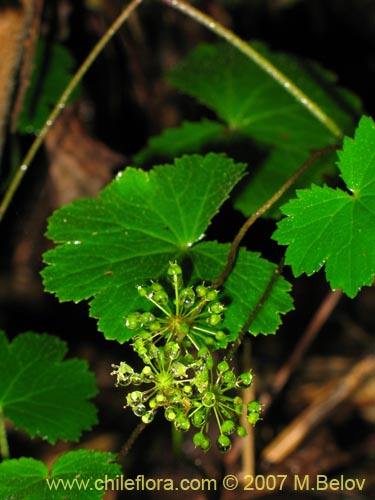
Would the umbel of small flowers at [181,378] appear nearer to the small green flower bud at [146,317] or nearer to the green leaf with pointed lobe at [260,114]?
the small green flower bud at [146,317]

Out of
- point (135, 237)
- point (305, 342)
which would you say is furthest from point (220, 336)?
point (305, 342)

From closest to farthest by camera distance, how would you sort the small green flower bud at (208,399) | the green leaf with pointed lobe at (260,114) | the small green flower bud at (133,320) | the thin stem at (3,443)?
the small green flower bud at (208,399) < the small green flower bud at (133,320) < the thin stem at (3,443) < the green leaf with pointed lobe at (260,114)

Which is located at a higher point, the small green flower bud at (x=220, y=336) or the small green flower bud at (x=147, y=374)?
the small green flower bud at (x=220, y=336)

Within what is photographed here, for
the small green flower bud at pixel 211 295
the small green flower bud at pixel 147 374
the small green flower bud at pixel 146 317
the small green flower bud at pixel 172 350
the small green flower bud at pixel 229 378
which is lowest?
the small green flower bud at pixel 147 374

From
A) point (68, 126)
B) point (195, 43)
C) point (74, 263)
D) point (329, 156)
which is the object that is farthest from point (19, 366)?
point (195, 43)

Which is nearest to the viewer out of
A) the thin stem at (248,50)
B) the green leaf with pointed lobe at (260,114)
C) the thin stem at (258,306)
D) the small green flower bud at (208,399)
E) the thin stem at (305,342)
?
the small green flower bud at (208,399)

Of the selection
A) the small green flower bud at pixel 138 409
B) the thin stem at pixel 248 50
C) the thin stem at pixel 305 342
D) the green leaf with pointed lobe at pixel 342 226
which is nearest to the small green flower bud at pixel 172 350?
the small green flower bud at pixel 138 409

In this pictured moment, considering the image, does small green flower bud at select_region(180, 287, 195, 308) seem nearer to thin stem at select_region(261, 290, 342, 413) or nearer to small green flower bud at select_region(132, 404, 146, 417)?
small green flower bud at select_region(132, 404, 146, 417)
